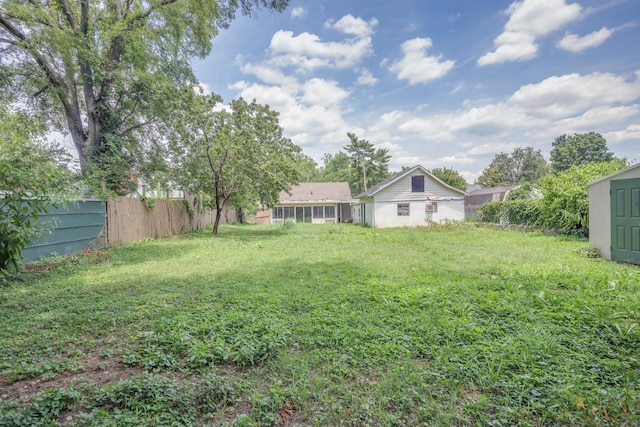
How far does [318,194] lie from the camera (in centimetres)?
2561

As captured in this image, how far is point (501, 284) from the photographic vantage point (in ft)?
15.5

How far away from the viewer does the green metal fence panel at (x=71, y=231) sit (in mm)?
6379

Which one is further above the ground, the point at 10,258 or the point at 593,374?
the point at 10,258

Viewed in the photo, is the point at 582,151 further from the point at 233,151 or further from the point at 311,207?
the point at 233,151

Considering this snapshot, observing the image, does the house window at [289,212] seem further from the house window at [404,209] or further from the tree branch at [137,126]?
the tree branch at [137,126]

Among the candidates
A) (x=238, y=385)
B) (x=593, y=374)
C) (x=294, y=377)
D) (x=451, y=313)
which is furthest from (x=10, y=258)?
(x=593, y=374)

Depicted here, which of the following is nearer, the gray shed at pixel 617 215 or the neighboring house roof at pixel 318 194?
the gray shed at pixel 617 215

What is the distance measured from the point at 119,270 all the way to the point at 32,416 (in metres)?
5.14

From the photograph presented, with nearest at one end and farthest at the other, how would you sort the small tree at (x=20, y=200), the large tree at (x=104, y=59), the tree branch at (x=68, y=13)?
the small tree at (x=20, y=200)
the large tree at (x=104, y=59)
the tree branch at (x=68, y=13)

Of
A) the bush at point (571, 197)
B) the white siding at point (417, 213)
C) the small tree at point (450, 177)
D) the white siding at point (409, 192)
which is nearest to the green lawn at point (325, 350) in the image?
the bush at point (571, 197)

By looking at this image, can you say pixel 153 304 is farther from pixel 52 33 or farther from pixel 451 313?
pixel 52 33

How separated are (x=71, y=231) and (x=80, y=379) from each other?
6.85 meters

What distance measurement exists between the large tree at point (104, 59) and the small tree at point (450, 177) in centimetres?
2878

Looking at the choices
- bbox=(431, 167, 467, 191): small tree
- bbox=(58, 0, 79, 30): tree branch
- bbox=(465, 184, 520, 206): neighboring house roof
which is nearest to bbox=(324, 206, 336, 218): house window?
bbox=(431, 167, 467, 191): small tree
